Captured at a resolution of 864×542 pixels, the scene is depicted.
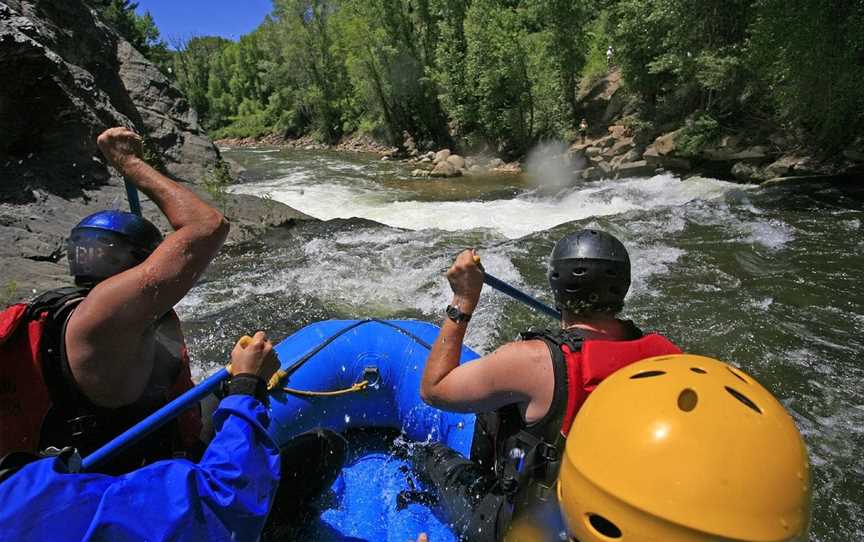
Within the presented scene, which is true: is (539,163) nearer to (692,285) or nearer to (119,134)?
(692,285)

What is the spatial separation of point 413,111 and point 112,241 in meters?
30.6

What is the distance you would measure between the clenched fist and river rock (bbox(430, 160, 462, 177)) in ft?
61.4

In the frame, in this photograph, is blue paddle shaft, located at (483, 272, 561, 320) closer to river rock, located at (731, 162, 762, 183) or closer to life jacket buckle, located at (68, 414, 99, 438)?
life jacket buckle, located at (68, 414, 99, 438)

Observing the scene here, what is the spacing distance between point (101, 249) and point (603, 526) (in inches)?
68.5

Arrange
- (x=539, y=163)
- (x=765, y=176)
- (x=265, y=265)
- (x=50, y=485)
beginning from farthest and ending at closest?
(x=539, y=163), (x=765, y=176), (x=265, y=265), (x=50, y=485)

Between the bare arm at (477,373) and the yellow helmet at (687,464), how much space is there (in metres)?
0.32

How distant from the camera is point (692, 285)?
6785mm

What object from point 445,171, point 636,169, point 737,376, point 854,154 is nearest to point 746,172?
point 854,154

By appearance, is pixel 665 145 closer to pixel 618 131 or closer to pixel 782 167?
pixel 782 167

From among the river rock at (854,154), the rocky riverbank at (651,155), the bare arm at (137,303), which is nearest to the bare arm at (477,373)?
the bare arm at (137,303)

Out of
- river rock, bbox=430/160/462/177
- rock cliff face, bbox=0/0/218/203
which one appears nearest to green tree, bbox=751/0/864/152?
river rock, bbox=430/160/462/177

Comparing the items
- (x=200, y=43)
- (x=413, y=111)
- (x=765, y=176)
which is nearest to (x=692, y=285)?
(x=765, y=176)

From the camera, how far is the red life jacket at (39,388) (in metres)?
1.55

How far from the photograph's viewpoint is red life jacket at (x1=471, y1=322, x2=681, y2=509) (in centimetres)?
163
